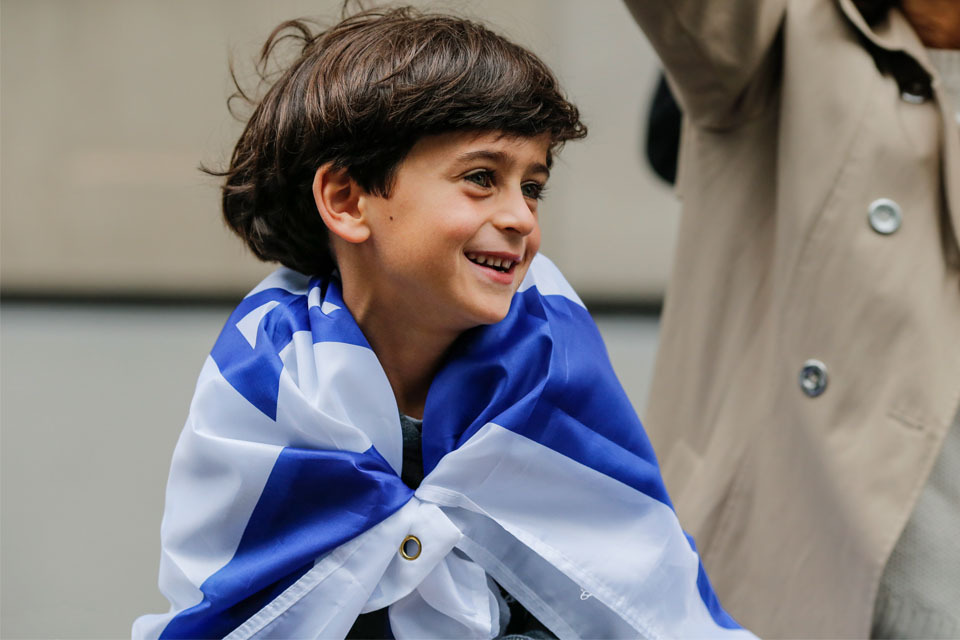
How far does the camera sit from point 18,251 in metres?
4.30

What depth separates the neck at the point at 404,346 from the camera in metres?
1.39

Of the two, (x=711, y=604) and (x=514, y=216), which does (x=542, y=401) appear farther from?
(x=711, y=604)

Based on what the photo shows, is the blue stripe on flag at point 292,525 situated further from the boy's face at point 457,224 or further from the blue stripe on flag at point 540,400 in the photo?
the boy's face at point 457,224

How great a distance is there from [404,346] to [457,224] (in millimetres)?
208

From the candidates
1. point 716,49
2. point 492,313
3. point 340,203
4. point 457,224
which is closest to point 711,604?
point 492,313

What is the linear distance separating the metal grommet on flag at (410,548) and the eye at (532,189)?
0.45 metres

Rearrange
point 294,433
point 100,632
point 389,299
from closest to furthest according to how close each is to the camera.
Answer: point 294,433 → point 389,299 → point 100,632

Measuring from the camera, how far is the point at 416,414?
1434mm

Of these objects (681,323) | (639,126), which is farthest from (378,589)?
(639,126)

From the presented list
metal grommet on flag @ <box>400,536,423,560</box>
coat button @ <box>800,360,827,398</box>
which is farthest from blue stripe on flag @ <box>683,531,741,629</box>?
coat button @ <box>800,360,827,398</box>

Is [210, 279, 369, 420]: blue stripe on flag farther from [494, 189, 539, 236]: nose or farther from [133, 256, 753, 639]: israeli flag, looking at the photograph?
[494, 189, 539, 236]: nose

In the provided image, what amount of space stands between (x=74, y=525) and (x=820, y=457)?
1.97m

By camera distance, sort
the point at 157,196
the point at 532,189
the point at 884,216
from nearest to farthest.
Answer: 1. the point at 532,189
2. the point at 884,216
3. the point at 157,196

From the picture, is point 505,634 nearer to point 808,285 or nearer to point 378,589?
point 378,589
